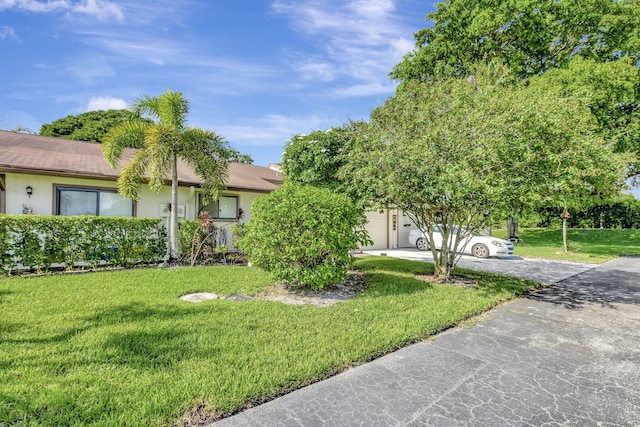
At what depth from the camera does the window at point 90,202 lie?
9.71 metres

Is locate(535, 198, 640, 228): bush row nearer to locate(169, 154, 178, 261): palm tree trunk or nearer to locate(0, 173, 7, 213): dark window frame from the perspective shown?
locate(169, 154, 178, 261): palm tree trunk

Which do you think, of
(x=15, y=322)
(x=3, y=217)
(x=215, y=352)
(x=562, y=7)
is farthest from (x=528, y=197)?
(x=562, y=7)

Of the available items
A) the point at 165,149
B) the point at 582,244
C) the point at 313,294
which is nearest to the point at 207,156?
the point at 165,149

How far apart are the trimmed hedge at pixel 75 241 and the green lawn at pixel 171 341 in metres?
0.81

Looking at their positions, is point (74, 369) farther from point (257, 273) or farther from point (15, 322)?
point (257, 273)

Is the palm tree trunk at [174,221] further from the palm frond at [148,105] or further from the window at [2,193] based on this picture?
the window at [2,193]

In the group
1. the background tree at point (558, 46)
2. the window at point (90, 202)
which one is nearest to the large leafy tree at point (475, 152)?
the window at point (90, 202)

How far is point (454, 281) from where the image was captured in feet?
26.9

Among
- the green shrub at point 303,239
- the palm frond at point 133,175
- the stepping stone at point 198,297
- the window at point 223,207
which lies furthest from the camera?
the window at point 223,207

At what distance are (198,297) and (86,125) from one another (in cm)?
2679

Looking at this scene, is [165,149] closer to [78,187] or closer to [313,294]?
[78,187]

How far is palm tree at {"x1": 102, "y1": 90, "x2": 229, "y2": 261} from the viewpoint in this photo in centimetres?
922

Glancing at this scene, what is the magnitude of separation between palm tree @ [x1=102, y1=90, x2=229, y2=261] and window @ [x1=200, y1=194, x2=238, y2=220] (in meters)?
2.31

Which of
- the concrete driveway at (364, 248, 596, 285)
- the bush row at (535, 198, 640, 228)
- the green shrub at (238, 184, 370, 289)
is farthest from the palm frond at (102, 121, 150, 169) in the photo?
the bush row at (535, 198, 640, 228)
